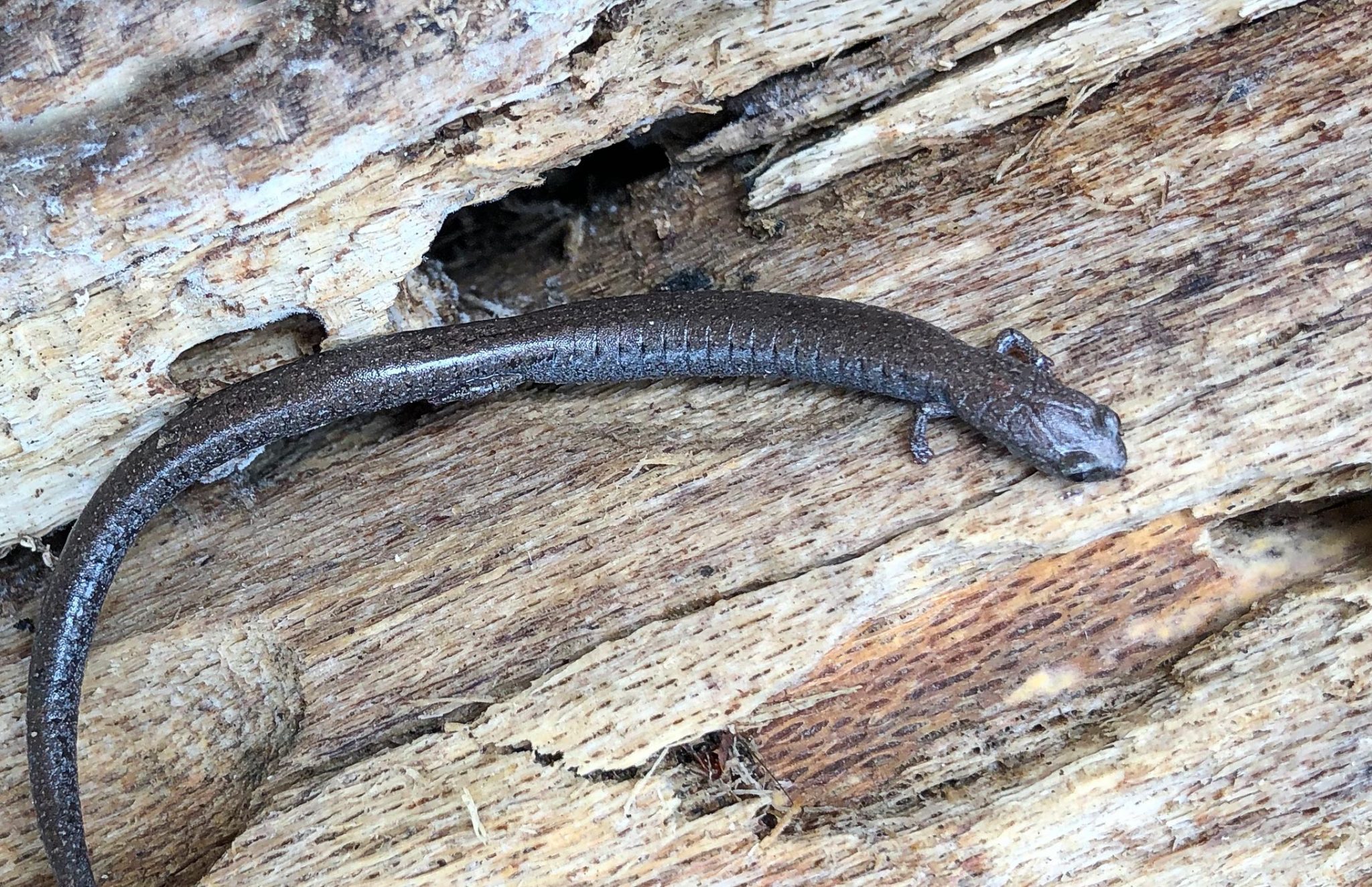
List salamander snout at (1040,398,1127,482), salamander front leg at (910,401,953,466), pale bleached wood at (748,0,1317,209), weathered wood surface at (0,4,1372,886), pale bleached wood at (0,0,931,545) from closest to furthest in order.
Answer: pale bleached wood at (0,0,931,545) → weathered wood surface at (0,4,1372,886) → salamander snout at (1040,398,1127,482) → salamander front leg at (910,401,953,466) → pale bleached wood at (748,0,1317,209)

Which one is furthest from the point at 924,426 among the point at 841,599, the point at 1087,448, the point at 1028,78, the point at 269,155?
the point at 269,155

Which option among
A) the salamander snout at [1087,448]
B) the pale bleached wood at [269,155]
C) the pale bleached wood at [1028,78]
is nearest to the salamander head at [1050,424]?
the salamander snout at [1087,448]

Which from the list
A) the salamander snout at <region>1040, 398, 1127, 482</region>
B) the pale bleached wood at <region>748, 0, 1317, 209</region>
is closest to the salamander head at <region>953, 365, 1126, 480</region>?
the salamander snout at <region>1040, 398, 1127, 482</region>

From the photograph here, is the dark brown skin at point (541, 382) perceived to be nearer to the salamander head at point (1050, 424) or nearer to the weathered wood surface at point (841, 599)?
the salamander head at point (1050, 424)

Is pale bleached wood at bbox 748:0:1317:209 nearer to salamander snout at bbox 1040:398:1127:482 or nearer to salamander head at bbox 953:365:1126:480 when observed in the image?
salamander head at bbox 953:365:1126:480

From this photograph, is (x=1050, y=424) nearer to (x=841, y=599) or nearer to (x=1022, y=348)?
(x=1022, y=348)
